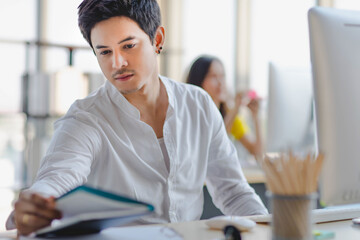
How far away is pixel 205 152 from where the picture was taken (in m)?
1.52

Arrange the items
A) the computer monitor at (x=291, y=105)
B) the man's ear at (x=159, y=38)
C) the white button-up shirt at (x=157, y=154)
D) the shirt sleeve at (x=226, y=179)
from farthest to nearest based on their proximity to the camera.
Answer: the computer monitor at (x=291, y=105)
the man's ear at (x=159, y=38)
the shirt sleeve at (x=226, y=179)
the white button-up shirt at (x=157, y=154)

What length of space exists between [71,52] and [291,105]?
7.23 feet

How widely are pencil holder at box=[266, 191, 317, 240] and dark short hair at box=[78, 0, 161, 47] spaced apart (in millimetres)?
834

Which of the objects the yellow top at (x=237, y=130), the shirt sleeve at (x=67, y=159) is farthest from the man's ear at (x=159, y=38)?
the yellow top at (x=237, y=130)

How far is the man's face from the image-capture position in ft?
4.48

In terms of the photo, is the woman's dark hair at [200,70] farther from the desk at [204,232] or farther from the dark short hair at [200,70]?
the desk at [204,232]

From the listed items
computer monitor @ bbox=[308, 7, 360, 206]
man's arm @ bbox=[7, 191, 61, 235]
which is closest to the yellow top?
computer monitor @ bbox=[308, 7, 360, 206]

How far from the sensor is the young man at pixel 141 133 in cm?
136

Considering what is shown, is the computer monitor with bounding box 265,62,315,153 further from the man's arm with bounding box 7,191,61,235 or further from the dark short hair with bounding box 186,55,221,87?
the man's arm with bounding box 7,191,61,235

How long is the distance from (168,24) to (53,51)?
1.30 m

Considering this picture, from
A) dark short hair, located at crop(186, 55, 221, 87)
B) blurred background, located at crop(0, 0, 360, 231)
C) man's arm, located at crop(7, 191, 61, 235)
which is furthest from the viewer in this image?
blurred background, located at crop(0, 0, 360, 231)

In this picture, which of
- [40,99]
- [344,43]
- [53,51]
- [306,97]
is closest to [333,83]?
[344,43]

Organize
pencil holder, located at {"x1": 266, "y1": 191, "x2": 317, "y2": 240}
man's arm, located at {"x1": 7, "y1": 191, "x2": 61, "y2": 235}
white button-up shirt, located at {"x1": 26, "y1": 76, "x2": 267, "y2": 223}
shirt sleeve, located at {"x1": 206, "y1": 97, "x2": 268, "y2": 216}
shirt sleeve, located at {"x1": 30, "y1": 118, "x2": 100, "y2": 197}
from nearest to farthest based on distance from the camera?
pencil holder, located at {"x1": 266, "y1": 191, "x2": 317, "y2": 240}, man's arm, located at {"x1": 7, "y1": 191, "x2": 61, "y2": 235}, shirt sleeve, located at {"x1": 30, "y1": 118, "x2": 100, "y2": 197}, white button-up shirt, located at {"x1": 26, "y1": 76, "x2": 267, "y2": 223}, shirt sleeve, located at {"x1": 206, "y1": 97, "x2": 268, "y2": 216}

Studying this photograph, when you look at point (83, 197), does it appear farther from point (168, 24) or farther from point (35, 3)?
point (168, 24)
